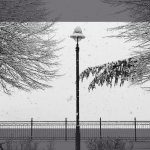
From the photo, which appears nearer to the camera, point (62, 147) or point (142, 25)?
point (142, 25)

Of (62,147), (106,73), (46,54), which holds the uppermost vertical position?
(46,54)

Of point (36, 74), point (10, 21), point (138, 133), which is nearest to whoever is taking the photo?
point (10, 21)

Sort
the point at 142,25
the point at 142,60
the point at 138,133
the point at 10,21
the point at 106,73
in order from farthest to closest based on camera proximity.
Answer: the point at 138,133 → the point at 10,21 → the point at 142,25 → the point at 142,60 → the point at 106,73

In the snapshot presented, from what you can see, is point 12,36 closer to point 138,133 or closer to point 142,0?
point 142,0

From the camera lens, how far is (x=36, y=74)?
1805 centimetres

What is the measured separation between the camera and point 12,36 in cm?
1709

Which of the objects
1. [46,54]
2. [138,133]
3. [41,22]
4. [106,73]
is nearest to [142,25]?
[106,73]

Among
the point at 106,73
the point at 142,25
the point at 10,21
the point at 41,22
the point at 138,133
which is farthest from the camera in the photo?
the point at 138,133

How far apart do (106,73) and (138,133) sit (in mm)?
15105

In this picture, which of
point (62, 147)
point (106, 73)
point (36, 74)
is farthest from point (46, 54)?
point (106, 73)

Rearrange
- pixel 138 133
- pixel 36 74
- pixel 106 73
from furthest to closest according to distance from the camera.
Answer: pixel 138 133
pixel 36 74
pixel 106 73

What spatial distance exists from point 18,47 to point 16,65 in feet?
2.80

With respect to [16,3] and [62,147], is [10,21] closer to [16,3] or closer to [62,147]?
[16,3]

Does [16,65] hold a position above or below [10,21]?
below
